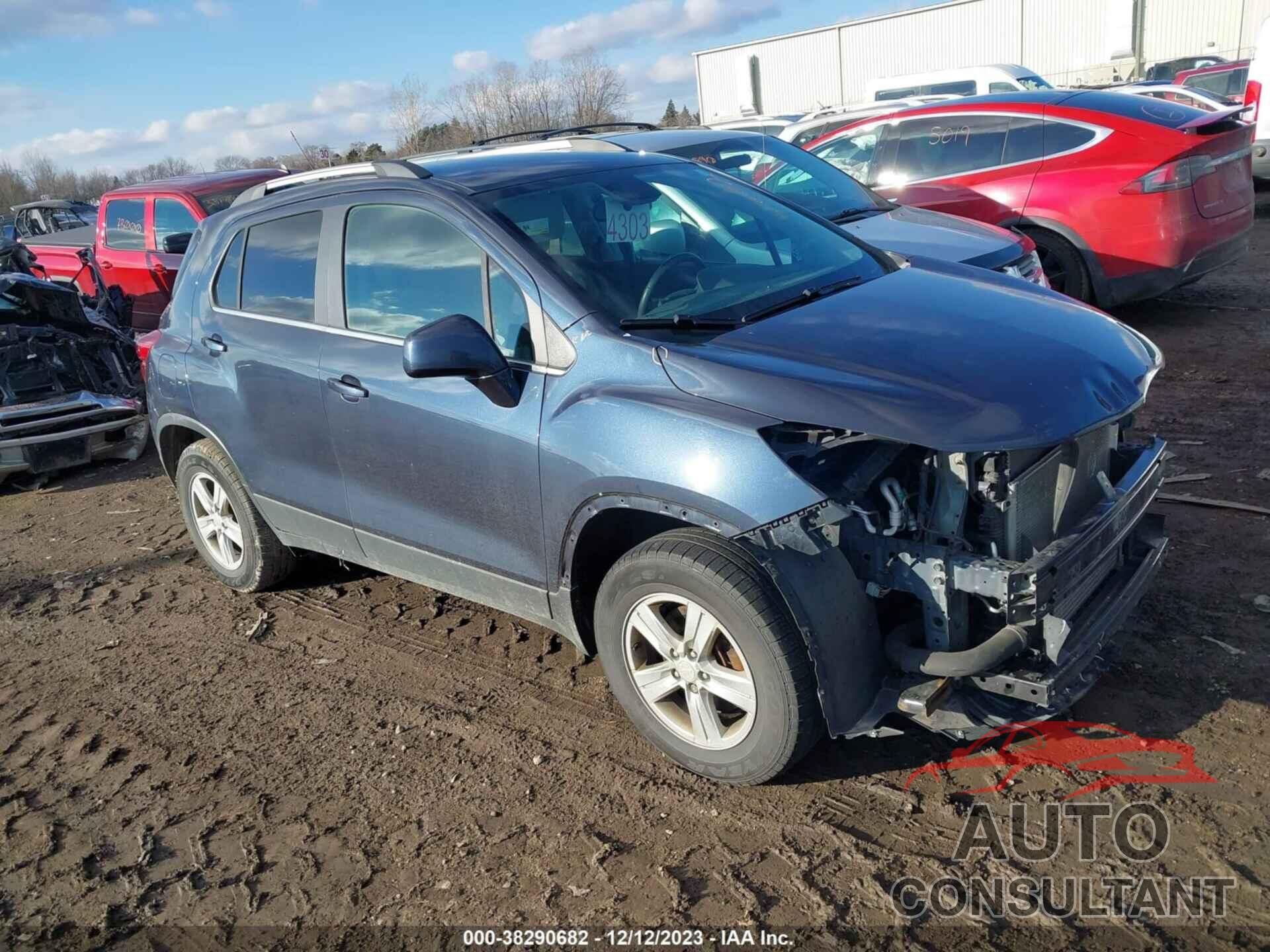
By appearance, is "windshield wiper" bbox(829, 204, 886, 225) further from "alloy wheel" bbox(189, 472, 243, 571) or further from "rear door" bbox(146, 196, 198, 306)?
"rear door" bbox(146, 196, 198, 306)

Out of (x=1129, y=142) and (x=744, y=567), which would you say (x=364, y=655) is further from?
(x=1129, y=142)

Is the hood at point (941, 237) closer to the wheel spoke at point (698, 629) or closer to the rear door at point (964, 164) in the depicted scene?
the rear door at point (964, 164)

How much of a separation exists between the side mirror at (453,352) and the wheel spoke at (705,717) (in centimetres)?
123

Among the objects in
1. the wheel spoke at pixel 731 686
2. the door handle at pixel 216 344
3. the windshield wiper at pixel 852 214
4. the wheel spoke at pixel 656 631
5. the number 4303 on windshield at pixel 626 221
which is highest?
the number 4303 on windshield at pixel 626 221

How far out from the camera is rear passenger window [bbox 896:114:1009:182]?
8203 millimetres

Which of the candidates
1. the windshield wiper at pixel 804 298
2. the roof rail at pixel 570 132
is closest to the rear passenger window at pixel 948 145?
the roof rail at pixel 570 132

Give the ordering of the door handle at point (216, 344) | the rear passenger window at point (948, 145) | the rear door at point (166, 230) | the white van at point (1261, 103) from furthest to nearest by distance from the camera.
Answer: the white van at point (1261, 103), the rear door at point (166, 230), the rear passenger window at point (948, 145), the door handle at point (216, 344)

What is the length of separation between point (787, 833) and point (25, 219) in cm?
2035

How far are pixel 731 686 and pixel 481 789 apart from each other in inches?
38.0

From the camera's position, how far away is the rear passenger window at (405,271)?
3650 mm

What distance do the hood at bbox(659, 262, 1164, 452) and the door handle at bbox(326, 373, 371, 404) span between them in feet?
4.47

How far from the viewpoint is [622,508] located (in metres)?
3.19

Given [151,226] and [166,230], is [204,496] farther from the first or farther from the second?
[151,226]

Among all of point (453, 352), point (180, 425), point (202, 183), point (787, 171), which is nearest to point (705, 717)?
point (453, 352)
